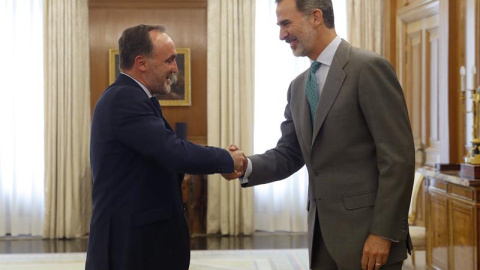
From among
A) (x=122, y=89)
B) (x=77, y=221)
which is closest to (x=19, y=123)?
(x=77, y=221)

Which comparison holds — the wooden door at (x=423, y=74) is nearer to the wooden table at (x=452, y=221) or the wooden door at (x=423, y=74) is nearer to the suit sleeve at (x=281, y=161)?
the wooden table at (x=452, y=221)

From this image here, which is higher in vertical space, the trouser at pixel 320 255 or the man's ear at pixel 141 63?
the man's ear at pixel 141 63

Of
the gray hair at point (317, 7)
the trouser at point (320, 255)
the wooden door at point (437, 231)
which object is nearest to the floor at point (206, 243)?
the wooden door at point (437, 231)

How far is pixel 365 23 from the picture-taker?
7828 millimetres

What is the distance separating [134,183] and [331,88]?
90 centimetres

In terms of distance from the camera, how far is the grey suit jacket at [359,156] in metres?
2.33

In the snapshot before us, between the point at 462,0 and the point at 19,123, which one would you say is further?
the point at 19,123

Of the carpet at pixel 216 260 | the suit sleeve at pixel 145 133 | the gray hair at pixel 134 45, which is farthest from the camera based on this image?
the carpet at pixel 216 260

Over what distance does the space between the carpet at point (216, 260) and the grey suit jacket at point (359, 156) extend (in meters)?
3.78

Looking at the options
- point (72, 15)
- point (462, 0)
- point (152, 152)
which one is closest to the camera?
point (152, 152)

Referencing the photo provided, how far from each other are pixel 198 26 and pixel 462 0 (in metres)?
3.33

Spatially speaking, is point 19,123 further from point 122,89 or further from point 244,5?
point 122,89

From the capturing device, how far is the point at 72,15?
25.2 feet

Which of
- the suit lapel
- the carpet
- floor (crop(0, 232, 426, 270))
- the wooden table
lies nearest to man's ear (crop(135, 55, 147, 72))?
the suit lapel
